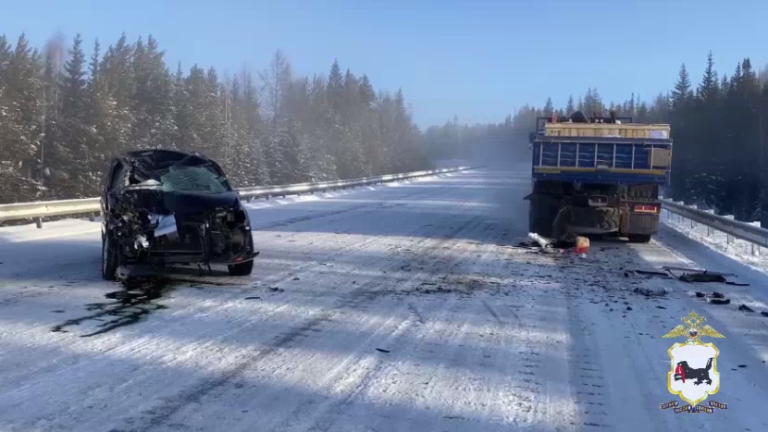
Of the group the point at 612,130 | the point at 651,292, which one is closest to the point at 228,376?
the point at 651,292

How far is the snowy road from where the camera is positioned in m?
4.61

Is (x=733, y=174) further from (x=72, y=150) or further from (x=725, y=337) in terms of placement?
(x=725, y=337)

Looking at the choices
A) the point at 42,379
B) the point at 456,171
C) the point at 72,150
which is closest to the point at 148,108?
the point at 72,150

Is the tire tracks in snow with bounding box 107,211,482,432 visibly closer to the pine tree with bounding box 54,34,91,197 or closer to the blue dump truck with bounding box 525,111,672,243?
the blue dump truck with bounding box 525,111,672,243

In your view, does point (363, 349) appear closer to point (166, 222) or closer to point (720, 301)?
point (166, 222)

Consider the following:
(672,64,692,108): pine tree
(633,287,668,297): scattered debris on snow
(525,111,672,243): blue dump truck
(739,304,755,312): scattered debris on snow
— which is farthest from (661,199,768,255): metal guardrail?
(672,64,692,108): pine tree

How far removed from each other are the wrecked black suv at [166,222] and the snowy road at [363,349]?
383 millimetres

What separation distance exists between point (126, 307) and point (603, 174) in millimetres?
10290

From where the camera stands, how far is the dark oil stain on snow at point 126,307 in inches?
262

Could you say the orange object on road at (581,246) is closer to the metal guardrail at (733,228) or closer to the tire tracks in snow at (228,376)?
the metal guardrail at (733,228)

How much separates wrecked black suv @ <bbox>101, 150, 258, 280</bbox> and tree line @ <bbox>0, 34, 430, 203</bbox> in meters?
31.6

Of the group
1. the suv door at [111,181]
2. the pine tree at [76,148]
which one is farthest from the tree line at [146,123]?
the suv door at [111,181]

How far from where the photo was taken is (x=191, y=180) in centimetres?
962

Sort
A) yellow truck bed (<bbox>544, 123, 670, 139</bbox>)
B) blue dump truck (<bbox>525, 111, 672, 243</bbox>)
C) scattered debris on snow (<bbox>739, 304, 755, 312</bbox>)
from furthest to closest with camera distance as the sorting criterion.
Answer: yellow truck bed (<bbox>544, 123, 670, 139</bbox>) → blue dump truck (<bbox>525, 111, 672, 243</bbox>) → scattered debris on snow (<bbox>739, 304, 755, 312</bbox>)
